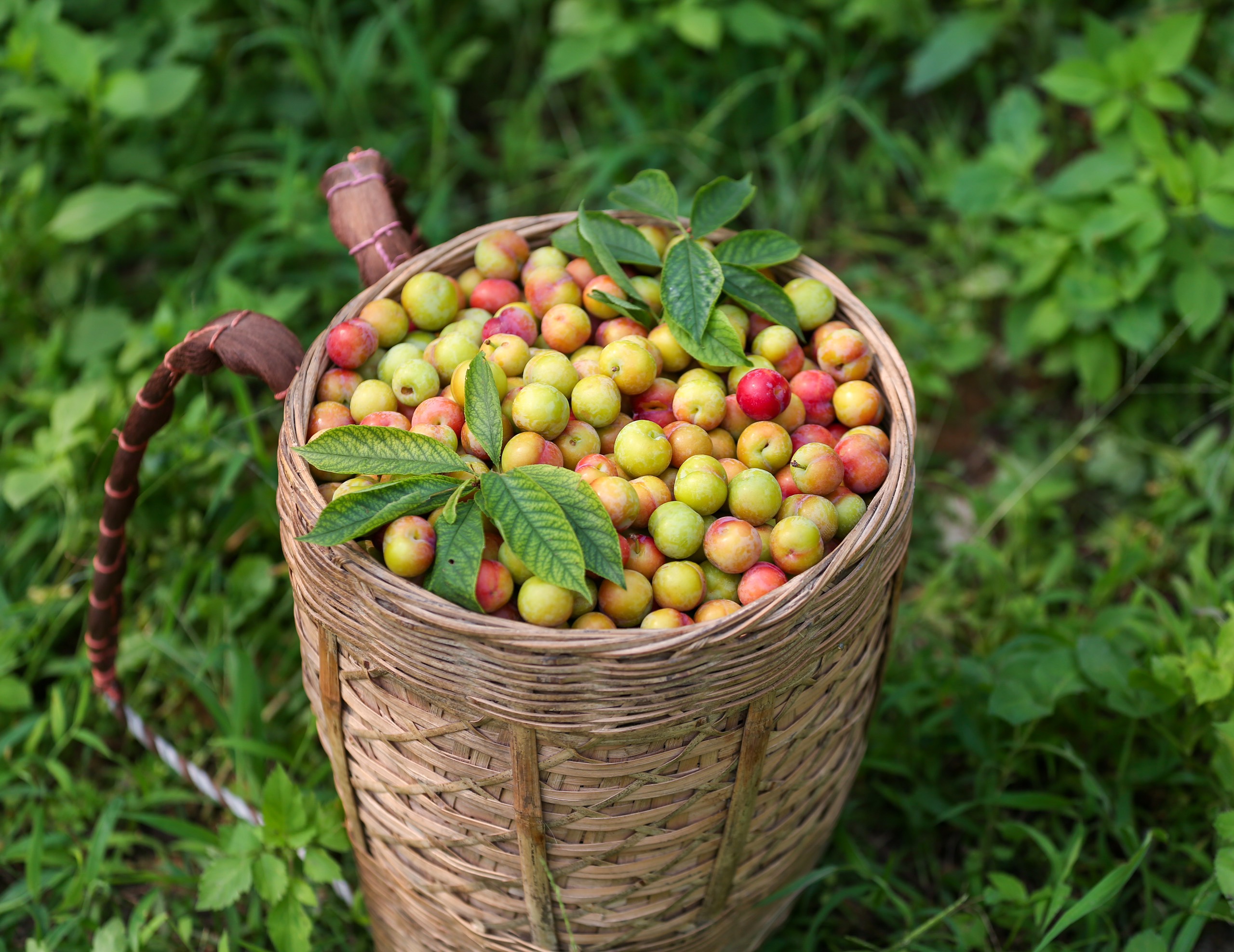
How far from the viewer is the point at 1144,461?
326 cm

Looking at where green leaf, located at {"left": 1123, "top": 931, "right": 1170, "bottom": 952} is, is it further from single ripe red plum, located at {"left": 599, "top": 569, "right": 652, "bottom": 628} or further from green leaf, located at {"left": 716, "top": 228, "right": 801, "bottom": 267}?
green leaf, located at {"left": 716, "top": 228, "right": 801, "bottom": 267}

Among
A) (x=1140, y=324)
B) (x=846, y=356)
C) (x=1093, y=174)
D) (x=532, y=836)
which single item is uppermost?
(x=846, y=356)

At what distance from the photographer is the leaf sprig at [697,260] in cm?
188

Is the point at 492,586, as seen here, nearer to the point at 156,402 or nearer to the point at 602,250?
the point at 602,250

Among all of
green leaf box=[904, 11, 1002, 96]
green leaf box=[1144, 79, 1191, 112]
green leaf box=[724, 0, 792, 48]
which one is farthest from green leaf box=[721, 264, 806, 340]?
green leaf box=[904, 11, 1002, 96]

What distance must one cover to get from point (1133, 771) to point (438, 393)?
1.88 meters

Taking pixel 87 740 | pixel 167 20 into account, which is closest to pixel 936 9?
pixel 167 20

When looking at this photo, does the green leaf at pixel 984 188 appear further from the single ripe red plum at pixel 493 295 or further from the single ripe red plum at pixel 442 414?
the single ripe red plum at pixel 442 414

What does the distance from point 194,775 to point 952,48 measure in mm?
3605

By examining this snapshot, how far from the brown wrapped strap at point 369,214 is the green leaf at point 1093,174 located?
221 centimetres

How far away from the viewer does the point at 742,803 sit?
1717 millimetres

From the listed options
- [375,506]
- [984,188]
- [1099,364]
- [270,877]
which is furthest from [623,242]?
[1099,364]

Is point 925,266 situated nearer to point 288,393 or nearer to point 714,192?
point 714,192

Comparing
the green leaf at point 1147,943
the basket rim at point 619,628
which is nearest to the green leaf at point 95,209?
the basket rim at point 619,628
